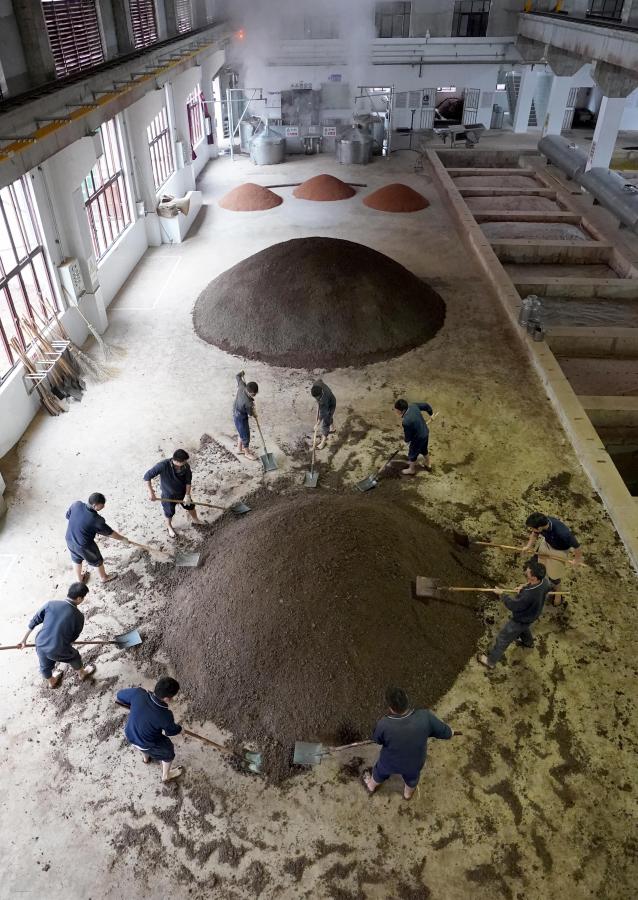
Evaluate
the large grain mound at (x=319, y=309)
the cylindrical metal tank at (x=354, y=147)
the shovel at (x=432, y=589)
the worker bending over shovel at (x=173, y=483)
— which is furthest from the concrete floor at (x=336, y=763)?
the cylindrical metal tank at (x=354, y=147)

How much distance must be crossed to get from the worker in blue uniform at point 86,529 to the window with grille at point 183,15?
60.8 feet

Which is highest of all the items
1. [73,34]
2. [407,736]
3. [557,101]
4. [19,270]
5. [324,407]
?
[73,34]

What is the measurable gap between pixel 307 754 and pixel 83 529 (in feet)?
10.8

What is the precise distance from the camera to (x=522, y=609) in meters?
5.63

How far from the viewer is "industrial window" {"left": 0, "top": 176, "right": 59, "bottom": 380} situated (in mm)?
9320

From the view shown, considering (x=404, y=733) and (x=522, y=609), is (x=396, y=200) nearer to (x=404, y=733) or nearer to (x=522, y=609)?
(x=522, y=609)

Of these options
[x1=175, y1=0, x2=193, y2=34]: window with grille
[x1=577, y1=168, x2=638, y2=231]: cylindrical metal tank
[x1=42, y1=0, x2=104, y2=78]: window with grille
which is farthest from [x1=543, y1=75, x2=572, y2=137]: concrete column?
[x1=42, y1=0, x2=104, y2=78]: window with grille

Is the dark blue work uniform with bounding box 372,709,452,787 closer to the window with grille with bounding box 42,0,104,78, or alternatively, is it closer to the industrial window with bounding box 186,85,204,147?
the window with grille with bounding box 42,0,104,78

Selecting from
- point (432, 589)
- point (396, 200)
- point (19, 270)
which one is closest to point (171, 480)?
point (432, 589)

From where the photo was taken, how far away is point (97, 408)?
1015 centimetres

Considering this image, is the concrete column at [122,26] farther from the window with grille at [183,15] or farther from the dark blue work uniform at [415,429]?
the dark blue work uniform at [415,429]

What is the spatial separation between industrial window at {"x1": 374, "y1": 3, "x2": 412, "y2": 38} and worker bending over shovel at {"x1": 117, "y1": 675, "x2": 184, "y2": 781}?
1156 inches

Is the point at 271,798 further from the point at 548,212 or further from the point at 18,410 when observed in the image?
the point at 548,212

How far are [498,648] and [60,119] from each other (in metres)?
9.22
